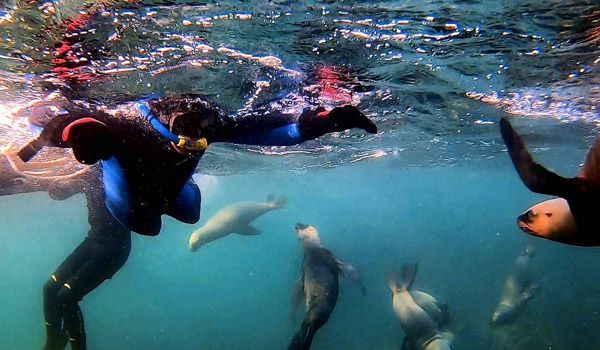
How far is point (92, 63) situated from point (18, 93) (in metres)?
3.08

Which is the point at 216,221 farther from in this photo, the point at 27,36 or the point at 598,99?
the point at 598,99

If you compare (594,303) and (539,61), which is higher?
(539,61)

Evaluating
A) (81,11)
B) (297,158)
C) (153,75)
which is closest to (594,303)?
(297,158)

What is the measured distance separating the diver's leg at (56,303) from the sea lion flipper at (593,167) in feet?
26.7

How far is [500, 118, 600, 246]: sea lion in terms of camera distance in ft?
13.1

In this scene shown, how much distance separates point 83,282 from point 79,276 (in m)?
0.13

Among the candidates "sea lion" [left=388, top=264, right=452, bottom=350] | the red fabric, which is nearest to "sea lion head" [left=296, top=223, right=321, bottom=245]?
"sea lion" [left=388, top=264, right=452, bottom=350]

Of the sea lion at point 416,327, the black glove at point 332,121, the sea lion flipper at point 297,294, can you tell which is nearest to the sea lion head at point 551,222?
the black glove at point 332,121

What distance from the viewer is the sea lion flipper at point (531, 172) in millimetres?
3920

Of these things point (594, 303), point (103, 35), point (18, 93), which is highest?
point (103, 35)

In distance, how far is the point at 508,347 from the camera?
18.8 m

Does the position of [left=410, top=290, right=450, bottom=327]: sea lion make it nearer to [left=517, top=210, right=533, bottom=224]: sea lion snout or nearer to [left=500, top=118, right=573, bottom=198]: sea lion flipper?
[left=517, top=210, right=533, bottom=224]: sea lion snout

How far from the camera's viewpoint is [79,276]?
7730mm

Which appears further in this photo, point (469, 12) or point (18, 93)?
point (18, 93)
